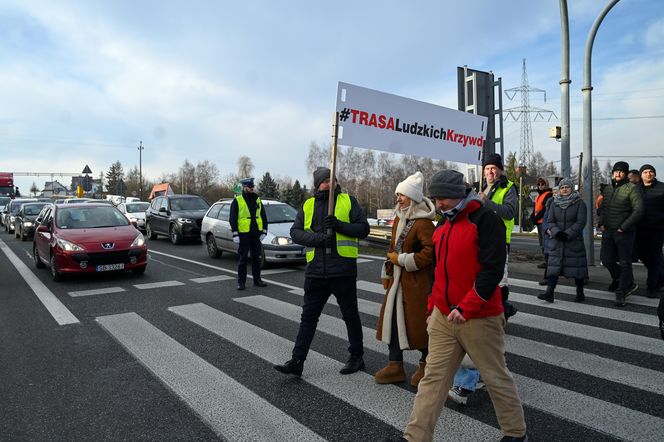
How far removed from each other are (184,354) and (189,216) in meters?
12.5

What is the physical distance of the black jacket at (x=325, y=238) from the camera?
13.7 feet

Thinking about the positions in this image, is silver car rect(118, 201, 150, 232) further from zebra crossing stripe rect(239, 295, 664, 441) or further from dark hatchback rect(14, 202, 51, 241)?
zebra crossing stripe rect(239, 295, 664, 441)

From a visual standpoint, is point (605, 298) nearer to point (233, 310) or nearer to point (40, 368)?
point (233, 310)

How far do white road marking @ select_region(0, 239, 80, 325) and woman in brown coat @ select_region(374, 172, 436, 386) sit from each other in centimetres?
454

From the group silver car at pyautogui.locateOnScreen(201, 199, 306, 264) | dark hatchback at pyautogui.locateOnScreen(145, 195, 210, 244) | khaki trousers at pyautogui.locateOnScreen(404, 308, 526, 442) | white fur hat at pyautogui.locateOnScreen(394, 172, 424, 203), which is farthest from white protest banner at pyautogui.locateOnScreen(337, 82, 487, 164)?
dark hatchback at pyautogui.locateOnScreen(145, 195, 210, 244)

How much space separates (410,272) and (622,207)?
4.64m

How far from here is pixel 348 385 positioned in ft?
13.4

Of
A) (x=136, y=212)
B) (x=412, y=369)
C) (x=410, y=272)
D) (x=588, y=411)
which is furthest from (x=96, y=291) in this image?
(x=136, y=212)

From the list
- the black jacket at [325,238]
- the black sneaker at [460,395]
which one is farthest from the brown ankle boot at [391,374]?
the black jacket at [325,238]

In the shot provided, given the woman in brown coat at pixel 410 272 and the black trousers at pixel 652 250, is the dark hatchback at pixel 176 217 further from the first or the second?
the woman in brown coat at pixel 410 272

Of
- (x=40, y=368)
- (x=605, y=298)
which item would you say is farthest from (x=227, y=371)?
(x=605, y=298)

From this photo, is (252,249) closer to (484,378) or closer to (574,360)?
(574,360)

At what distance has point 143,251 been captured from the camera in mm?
9945

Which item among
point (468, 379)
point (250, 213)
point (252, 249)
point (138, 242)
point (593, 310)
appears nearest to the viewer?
point (468, 379)
